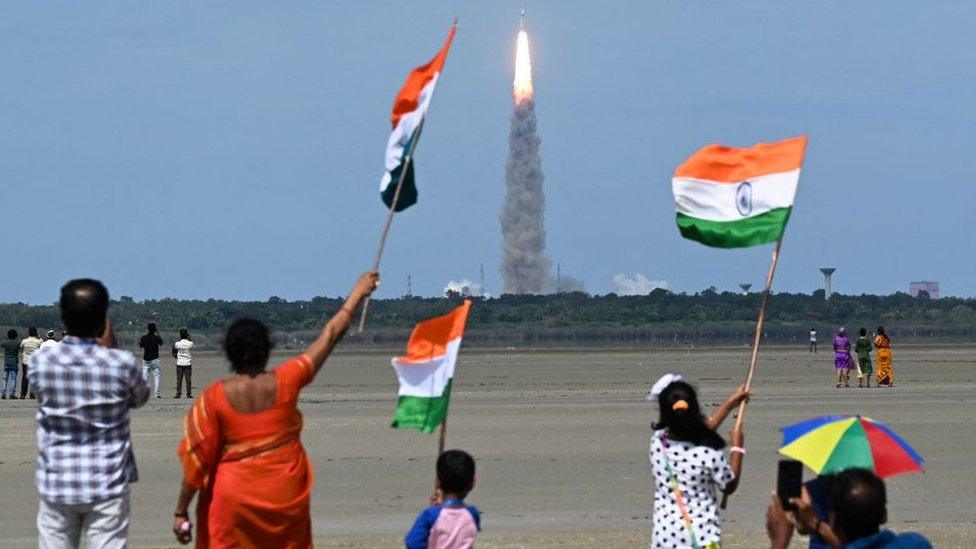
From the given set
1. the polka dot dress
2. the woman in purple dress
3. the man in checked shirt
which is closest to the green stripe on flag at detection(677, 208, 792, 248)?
the polka dot dress

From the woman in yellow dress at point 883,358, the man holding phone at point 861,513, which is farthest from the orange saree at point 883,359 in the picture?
the man holding phone at point 861,513

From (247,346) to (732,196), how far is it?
2.84 m

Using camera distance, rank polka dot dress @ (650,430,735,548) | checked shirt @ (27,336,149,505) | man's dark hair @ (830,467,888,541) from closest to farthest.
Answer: man's dark hair @ (830,467,888,541), checked shirt @ (27,336,149,505), polka dot dress @ (650,430,735,548)

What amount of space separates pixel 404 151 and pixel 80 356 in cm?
220

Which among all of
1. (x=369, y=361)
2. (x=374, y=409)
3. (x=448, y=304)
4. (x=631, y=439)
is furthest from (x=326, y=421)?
(x=448, y=304)

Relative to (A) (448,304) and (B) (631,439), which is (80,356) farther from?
(A) (448,304)

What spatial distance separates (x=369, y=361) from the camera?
70.2 metres

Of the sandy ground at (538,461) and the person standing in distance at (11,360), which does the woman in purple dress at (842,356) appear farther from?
the person standing in distance at (11,360)

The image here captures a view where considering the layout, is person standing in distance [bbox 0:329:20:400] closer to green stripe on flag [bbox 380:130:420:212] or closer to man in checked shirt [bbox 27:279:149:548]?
green stripe on flag [bbox 380:130:420:212]

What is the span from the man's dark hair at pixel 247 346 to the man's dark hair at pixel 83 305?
21.2 inches

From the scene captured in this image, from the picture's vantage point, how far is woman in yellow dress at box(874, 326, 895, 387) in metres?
38.5

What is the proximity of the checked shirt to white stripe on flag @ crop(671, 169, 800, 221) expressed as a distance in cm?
319

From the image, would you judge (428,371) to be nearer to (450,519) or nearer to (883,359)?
(450,519)

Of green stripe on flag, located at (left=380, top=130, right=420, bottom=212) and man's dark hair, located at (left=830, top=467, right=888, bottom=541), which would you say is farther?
green stripe on flag, located at (left=380, top=130, right=420, bottom=212)
